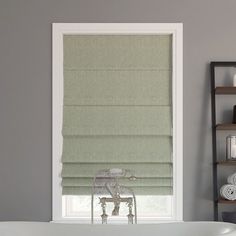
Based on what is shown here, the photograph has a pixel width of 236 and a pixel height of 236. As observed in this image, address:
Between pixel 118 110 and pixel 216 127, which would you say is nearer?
pixel 216 127

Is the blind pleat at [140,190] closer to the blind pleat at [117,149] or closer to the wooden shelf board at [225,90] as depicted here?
the blind pleat at [117,149]

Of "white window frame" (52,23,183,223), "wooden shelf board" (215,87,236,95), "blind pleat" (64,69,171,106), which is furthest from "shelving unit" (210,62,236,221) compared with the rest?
"blind pleat" (64,69,171,106)

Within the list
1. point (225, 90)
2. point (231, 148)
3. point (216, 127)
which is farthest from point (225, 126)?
point (225, 90)

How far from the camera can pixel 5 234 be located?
3.31 metres

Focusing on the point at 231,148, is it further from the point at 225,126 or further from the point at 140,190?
the point at 140,190

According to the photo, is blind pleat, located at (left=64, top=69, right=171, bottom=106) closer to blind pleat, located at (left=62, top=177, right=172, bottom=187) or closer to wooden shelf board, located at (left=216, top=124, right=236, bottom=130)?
wooden shelf board, located at (left=216, top=124, right=236, bottom=130)

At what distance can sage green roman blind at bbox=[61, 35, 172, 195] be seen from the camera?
13.2ft

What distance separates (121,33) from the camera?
4.07 m

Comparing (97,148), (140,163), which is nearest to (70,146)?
(97,148)

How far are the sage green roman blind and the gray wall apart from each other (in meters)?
0.16

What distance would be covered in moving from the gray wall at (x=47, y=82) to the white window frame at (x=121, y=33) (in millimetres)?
51

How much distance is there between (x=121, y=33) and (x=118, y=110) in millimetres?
637

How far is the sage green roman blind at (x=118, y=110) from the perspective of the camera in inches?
159

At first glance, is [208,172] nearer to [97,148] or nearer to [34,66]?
[97,148]
